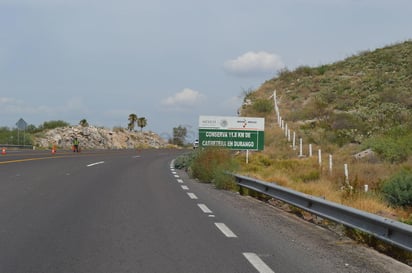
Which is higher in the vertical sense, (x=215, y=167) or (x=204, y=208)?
(x=215, y=167)

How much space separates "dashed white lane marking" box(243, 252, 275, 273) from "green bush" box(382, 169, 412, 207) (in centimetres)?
835

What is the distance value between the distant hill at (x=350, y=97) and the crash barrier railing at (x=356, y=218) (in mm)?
16135

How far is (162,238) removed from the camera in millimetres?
7844

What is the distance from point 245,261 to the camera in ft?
21.3

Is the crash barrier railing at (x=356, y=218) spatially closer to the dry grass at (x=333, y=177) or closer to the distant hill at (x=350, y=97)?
the dry grass at (x=333, y=177)

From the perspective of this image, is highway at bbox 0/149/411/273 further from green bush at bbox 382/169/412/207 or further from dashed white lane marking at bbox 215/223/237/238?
green bush at bbox 382/169/412/207

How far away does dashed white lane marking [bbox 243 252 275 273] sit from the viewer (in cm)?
603

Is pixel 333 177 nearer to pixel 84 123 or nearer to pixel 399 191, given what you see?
pixel 399 191

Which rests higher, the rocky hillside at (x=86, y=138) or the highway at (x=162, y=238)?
the rocky hillside at (x=86, y=138)

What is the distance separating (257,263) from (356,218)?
2.06 metres

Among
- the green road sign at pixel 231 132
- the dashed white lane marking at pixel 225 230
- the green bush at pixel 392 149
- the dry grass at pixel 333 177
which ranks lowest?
the dashed white lane marking at pixel 225 230

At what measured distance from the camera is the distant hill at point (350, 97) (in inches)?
1277

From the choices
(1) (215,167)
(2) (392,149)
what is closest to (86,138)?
(2) (392,149)

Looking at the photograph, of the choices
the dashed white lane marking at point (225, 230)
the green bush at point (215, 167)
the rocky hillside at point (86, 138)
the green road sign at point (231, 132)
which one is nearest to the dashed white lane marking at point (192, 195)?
the green bush at point (215, 167)
